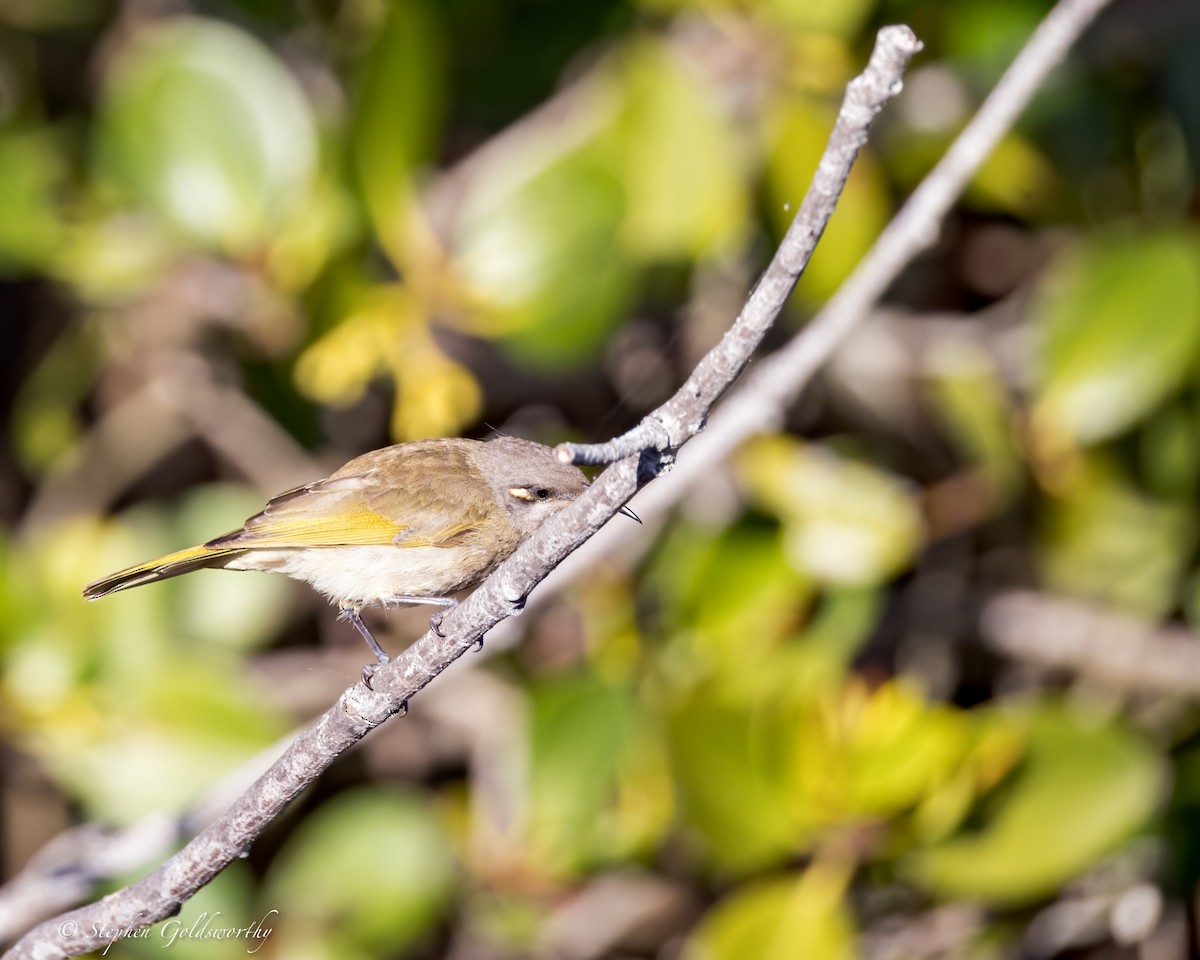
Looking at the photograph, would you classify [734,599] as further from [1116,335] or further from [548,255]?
[1116,335]

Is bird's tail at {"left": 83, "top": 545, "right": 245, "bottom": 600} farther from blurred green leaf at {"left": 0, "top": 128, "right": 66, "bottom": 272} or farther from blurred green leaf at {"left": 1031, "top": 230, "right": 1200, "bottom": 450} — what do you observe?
blurred green leaf at {"left": 1031, "top": 230, "right": 1200, "bottom": 450}

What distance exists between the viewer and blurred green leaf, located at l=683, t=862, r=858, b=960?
3.44m

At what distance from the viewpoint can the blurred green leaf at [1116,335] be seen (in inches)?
152

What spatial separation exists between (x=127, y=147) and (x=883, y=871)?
307cm

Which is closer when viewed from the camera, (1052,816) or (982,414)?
(1052,816)

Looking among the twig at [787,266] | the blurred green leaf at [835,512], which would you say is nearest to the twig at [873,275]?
the blurred green leaf at [835,512]

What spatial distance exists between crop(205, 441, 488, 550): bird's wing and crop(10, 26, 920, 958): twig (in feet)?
3.22

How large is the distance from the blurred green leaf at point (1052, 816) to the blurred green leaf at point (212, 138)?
266cm

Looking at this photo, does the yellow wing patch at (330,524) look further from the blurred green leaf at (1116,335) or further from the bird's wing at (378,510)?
the blurred green leaf at (1116,335)

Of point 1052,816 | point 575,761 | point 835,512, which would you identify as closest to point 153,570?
point 575,761

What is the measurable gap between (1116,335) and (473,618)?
265cm

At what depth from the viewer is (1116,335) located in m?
3.88

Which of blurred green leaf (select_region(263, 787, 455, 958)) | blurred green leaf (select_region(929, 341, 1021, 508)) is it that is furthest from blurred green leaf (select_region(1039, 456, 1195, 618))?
blurred green leaf (select_region(263, 787, 455, 958))

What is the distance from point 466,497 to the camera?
122 inches
